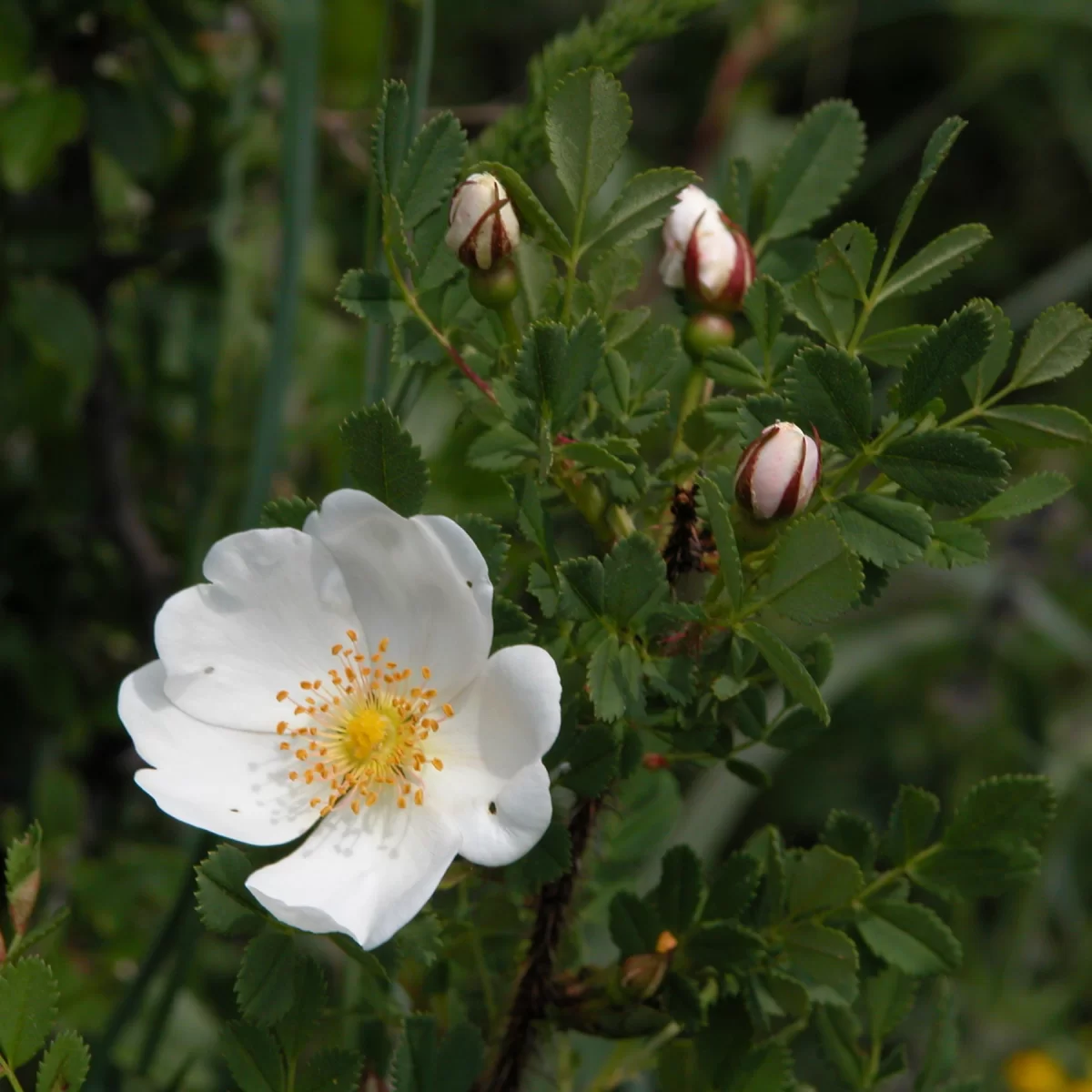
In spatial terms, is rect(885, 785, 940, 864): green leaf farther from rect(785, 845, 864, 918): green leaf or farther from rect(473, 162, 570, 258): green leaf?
rect(473, 162, 570, 258): green leaf

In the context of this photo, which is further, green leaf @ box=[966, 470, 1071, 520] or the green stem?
the green stem

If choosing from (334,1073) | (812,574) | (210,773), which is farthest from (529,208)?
(334,1073)

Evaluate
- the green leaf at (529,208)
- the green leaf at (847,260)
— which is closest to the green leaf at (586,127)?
the green leaf at (529,208)

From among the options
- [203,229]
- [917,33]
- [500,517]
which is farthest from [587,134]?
[917,33]

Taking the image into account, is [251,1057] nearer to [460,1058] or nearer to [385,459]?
[460,1058]

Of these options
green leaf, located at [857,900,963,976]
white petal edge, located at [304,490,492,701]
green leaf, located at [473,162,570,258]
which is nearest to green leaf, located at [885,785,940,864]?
green leaf, located at [857,900,963,976]

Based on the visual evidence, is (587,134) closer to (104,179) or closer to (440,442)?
(440,442)

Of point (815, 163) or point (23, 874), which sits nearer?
point (23, 874)
